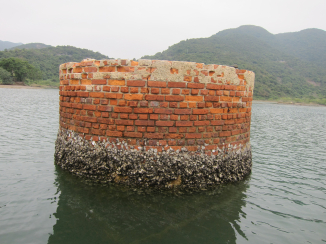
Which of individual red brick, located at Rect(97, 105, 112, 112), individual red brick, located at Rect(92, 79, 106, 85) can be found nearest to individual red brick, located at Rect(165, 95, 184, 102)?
individual red brick, located at Rect(97, 105, 112, 112)

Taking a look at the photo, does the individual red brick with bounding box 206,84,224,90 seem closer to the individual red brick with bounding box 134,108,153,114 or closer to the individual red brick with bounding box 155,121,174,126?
the individual red brick with bounding box 155,121,174,126

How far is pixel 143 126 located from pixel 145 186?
0.85 meters

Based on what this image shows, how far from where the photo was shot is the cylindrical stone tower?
318 centimetres

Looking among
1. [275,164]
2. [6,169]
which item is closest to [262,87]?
[275,164]

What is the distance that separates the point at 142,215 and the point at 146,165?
702mm

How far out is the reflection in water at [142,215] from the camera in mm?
2326

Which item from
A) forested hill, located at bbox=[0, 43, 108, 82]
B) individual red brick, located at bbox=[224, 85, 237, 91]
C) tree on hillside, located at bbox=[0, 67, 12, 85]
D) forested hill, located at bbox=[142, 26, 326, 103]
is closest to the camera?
individual red brick, located at bbox=[224, 85, 237, 91]

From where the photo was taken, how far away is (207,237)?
2408 mm

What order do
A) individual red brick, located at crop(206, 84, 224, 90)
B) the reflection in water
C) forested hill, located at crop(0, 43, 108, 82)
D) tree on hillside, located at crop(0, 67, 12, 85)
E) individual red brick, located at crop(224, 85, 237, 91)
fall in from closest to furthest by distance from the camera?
the reflection in water → individual red brick, located at crop(206, 84, 224, 90) → individual red brick, located at crop(224, 85, 237, 91) → tree on hillside, located at crop(0, 67, 12, 85) → forested hill, located at crop(0, 43, 108, 82)

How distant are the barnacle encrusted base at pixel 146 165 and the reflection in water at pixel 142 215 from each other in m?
0.15

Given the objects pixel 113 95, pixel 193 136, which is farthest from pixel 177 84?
pixel 113 95

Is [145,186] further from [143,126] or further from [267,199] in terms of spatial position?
[267,199]

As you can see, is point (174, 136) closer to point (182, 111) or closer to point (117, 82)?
point (182, 111)

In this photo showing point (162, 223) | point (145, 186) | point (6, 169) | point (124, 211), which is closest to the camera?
point (162, 223)
